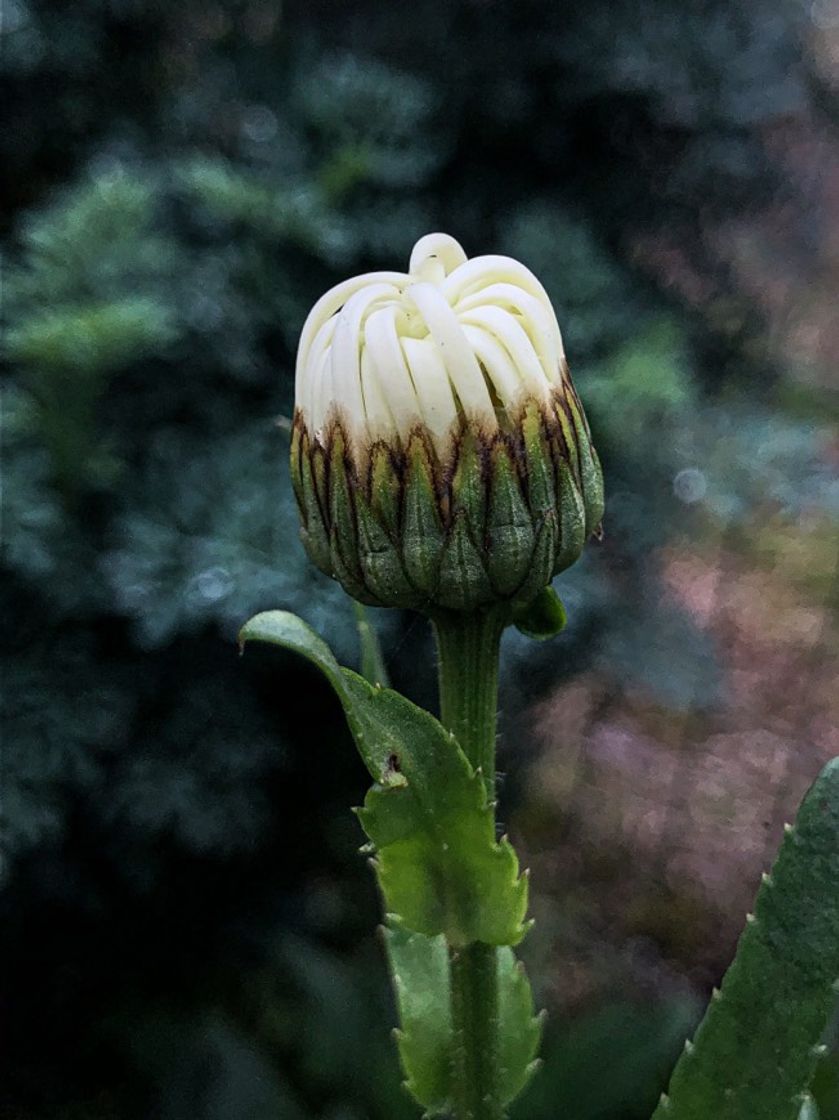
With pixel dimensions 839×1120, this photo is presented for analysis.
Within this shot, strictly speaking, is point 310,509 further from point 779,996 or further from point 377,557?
point 779,996

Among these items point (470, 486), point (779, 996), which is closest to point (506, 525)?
point (470, 486)

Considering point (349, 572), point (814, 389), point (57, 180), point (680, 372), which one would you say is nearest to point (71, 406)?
point (57, 180)

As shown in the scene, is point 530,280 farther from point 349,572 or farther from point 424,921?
point 424,921

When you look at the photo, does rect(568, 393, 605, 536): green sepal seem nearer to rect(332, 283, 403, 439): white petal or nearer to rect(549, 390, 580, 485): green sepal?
rect(549, 390, 580, 485): green sepal

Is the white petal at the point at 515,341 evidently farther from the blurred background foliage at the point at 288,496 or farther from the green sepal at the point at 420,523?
the blurred background foliage at the point at 288,496

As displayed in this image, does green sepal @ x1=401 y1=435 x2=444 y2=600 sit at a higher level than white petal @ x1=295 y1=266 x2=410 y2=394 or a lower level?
lower

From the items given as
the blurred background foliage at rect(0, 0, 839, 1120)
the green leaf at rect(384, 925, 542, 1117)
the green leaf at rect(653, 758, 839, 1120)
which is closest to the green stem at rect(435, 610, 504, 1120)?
the green leaf at rect(384, 925, 542, 1117)

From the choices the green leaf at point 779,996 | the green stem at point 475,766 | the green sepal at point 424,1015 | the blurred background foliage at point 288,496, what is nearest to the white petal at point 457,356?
the green stem at point 475,766
